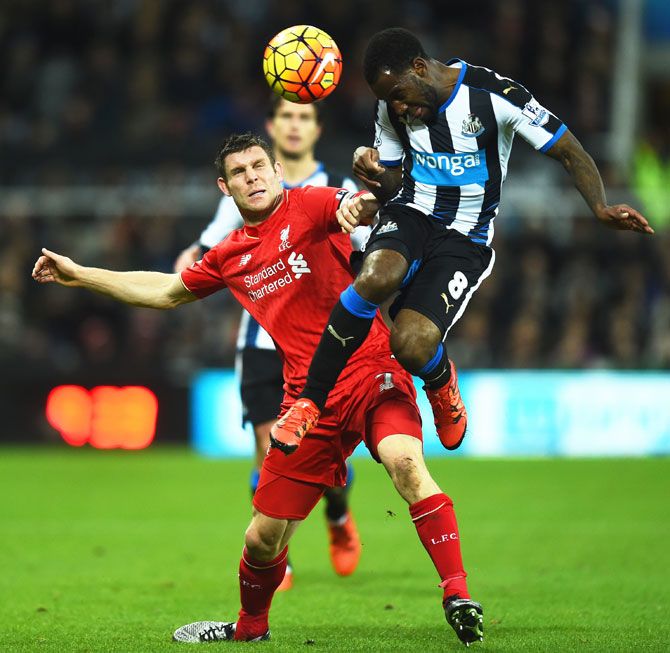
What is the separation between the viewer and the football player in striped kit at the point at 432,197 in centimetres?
529

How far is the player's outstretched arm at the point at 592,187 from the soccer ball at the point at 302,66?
3.59ft

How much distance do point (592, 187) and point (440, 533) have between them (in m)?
1.62

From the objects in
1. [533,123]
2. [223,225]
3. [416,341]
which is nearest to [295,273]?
[416,341]

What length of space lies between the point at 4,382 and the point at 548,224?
6.62m

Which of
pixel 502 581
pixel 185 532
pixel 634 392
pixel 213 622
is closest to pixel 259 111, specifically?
pixel 634 392

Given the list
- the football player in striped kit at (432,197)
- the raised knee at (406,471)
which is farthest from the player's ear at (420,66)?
the raised knee at (406,471)

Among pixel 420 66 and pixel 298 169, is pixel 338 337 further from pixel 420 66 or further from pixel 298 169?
A: pixel 298 169

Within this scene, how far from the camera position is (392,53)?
547 centimetres

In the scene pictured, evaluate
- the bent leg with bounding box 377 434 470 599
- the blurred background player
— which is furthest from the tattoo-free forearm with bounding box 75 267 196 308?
the blurred background player

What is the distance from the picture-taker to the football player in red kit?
522 centimetres

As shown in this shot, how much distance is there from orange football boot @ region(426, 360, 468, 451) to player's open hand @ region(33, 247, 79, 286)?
1691mm

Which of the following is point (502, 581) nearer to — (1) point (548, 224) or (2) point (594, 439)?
(2) point (594, 439)

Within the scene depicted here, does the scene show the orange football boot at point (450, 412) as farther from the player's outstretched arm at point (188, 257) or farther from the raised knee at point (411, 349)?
the player's outstretched arm at point (188, 257)

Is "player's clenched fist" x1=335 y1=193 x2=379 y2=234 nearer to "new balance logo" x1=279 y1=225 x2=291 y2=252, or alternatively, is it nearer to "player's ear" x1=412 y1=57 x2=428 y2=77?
"new balance logo" x1=279 y1=225 x2=291 y2=252
